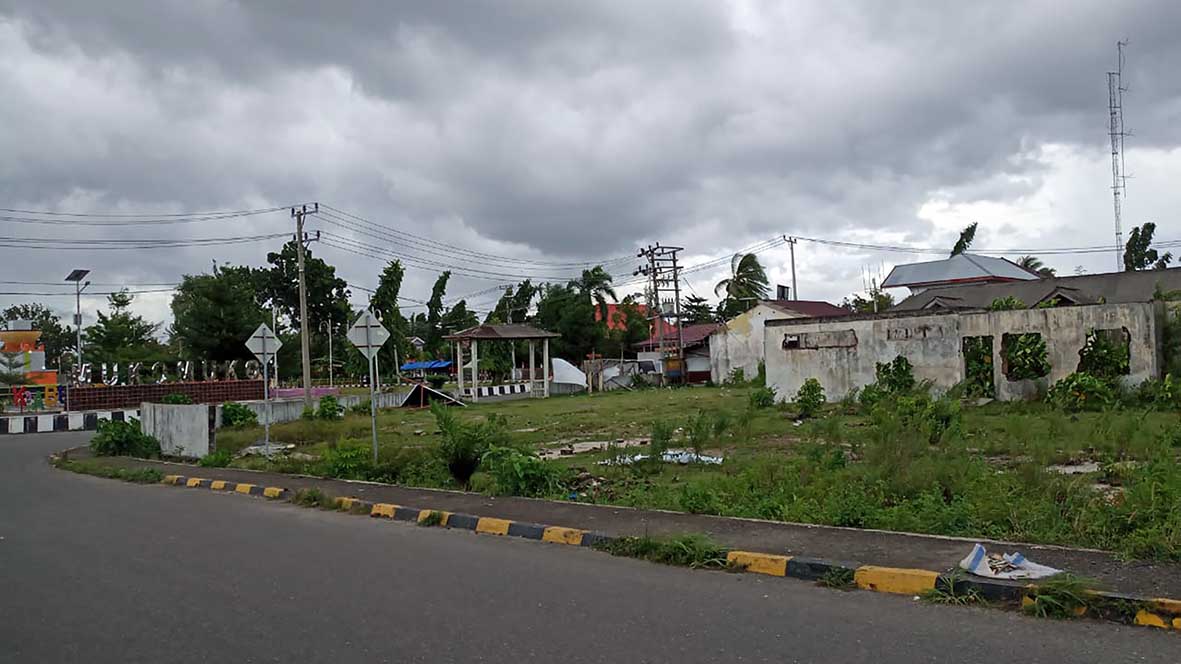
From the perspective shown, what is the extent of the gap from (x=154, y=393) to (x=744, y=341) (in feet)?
97.8

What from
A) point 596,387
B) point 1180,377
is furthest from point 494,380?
point 1180,377

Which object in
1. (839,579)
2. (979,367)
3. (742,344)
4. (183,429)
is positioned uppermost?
(742,344)

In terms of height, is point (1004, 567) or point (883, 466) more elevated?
point (883, 466)

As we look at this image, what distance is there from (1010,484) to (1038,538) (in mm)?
1484

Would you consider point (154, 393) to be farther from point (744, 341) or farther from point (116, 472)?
point (744, 341)

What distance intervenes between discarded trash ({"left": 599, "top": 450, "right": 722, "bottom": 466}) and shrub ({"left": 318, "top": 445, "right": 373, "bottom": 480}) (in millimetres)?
4043

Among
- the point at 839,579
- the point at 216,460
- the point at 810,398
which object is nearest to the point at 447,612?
the point at 839,579

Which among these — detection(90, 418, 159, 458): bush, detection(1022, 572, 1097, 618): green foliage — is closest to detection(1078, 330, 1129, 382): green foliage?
detection(1022, 572, 1097, 618): green foliage

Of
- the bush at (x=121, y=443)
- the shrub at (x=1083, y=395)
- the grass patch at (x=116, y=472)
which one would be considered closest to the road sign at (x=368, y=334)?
the grass patch at (x=116, y=472)

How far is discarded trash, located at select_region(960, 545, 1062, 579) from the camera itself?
21.6 ft

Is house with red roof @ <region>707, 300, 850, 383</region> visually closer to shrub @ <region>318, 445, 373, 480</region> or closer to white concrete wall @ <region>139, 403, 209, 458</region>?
white concrete wall @ <region>139, 403, 209, 458</region>

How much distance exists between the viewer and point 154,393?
3694 cm

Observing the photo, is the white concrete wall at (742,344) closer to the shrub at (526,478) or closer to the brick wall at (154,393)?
the brick wall at (154,393)

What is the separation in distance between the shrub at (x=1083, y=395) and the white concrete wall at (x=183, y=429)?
20.0m
